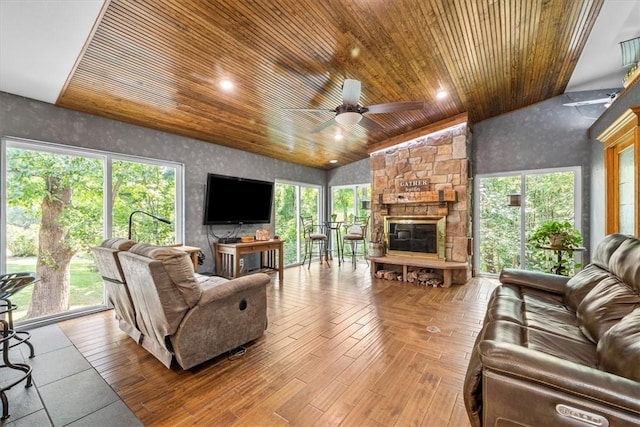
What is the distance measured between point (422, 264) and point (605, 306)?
9.72 ft

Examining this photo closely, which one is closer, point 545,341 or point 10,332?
point 545,341

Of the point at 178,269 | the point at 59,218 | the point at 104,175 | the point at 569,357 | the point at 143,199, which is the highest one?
the point at 104,175

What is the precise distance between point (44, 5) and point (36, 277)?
2.01m

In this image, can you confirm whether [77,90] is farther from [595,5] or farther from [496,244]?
[496,244]

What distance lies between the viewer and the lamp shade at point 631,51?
2.80 metres

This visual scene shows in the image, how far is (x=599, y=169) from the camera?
393cm

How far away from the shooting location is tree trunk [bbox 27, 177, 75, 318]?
10.3 feet

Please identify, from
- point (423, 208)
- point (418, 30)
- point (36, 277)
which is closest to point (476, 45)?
point (418, 30)

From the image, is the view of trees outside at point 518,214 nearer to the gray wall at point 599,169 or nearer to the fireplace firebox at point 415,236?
the gray wall at point 599,169

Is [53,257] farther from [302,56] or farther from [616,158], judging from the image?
[616,158]

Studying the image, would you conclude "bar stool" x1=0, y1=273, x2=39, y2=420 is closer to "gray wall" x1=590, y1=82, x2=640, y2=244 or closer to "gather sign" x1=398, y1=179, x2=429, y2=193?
"gather sign" x1=398, y1=179, x2=429, y2=193

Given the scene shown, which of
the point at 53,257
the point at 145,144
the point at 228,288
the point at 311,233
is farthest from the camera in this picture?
the point at 311,233

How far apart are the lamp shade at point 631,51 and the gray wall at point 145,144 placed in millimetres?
5280

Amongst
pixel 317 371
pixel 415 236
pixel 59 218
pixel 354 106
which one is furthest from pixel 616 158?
pixel 59 218
